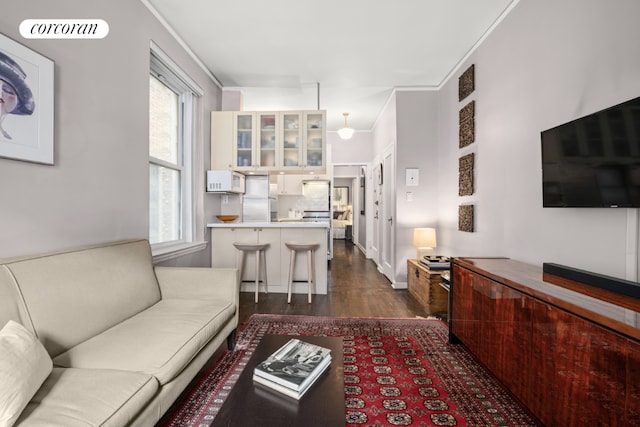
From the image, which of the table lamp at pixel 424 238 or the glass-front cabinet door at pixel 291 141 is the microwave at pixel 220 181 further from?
the table lamp at pixel 424 238

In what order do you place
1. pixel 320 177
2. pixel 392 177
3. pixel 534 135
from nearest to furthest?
pixel 534 135, pixel 392 177, pixel 320 177

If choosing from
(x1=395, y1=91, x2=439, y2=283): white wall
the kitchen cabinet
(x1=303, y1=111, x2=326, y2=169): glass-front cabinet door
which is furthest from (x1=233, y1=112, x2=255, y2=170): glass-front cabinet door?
(x1=395, y1=91, x2=439, y2=283): white wall

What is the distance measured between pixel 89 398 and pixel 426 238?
→ 3.54m

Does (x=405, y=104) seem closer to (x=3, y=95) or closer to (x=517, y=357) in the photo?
(x=517, y=357)

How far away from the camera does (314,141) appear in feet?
13.7

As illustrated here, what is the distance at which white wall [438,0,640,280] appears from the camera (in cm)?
157

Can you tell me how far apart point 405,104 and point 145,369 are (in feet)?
13.7

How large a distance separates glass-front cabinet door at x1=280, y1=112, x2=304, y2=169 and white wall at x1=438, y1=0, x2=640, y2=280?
6.98 feet

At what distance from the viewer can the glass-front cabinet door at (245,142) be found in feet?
13.4

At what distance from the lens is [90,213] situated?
1.94 metres

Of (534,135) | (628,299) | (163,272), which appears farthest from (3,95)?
(534,135)

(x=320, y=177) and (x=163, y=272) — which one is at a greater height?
(x=320, y=177)

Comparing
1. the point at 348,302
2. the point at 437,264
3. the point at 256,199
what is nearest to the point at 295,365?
the point at 348,302

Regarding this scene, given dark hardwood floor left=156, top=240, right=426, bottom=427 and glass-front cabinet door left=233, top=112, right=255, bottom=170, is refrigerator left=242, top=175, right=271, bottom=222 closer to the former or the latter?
glass-front cabinet door left=233, top=112, right=255, bottom=170
